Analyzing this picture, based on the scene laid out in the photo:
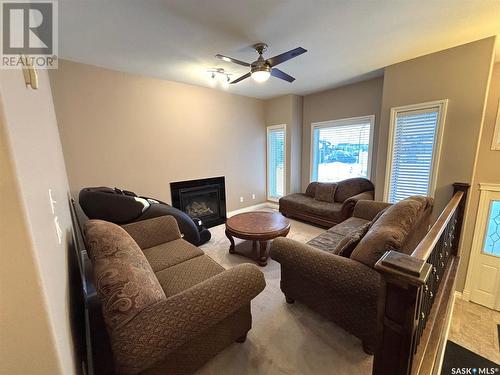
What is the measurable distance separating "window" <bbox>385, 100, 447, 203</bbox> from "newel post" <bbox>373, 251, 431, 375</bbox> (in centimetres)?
270

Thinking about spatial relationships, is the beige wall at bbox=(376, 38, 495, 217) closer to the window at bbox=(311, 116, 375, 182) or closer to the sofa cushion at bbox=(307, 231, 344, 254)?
the window at bbox=(311, 116, 375, 182)

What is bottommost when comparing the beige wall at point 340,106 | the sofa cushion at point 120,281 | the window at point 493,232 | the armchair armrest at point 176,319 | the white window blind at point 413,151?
the window at point 493,232

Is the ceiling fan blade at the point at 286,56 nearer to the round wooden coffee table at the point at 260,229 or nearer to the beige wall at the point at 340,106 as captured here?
the round wooden coffee table at the point at 260,229

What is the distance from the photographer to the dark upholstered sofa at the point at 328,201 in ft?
11.6

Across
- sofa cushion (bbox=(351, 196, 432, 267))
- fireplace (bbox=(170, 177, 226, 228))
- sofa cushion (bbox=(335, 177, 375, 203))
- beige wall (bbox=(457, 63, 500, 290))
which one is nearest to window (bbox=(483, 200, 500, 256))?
beige wall (bbox=(457, 63, 500, 290))

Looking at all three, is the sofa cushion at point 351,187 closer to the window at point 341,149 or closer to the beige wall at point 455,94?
the window at point 341,149

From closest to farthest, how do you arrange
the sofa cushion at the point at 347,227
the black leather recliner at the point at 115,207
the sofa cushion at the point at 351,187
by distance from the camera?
the black leather recliner at the point at 115,207 < the sofa cushion at the point at 347,227 < the sofa cushion at the point at 351,187

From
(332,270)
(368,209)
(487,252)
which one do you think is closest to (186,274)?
(332,270)

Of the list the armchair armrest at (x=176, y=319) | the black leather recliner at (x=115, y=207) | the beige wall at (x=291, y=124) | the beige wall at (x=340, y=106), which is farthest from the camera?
the beige wall at (x=291, y=124)

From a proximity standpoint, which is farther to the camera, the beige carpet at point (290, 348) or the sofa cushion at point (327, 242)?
the sofa cushion at point (327, 242)

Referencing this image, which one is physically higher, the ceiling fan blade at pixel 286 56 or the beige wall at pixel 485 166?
the ceiling fan blade at pixel 286 56

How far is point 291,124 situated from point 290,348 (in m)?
4.14

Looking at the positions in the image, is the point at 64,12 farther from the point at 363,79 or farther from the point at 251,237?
the point at 363,79

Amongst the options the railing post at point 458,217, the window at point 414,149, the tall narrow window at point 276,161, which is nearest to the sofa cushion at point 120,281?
the railing post at point 458,217
